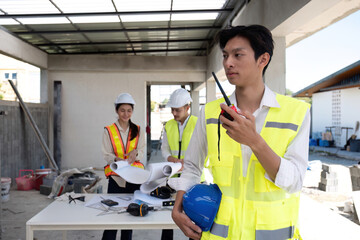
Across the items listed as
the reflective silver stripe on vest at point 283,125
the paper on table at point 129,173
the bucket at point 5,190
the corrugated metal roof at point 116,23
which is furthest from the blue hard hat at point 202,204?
the bucket at point 5,190

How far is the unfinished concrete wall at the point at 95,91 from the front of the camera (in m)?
11.1

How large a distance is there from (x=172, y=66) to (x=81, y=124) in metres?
3.97

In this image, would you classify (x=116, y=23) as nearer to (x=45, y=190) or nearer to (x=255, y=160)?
(x=45, y=190)

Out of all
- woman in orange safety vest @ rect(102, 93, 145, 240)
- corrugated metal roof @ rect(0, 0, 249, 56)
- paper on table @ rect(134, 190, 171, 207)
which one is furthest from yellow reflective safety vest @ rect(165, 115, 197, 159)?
corrugated metal roof @ rect(0, 0, 249, 56)

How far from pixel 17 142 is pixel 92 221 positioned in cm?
731

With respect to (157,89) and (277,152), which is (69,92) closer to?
(277,152)

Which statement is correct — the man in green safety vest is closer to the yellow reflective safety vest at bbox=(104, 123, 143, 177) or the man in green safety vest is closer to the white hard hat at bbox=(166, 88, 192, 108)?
the white hard hat at bbox=(166, 88, 192, 108)

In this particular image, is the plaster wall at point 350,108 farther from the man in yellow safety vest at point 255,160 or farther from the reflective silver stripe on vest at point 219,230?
the reflective silver stripe on vest at point 219,230

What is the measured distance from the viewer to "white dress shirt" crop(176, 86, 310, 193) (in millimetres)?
1175

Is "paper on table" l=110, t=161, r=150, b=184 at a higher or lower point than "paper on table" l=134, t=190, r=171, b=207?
higher

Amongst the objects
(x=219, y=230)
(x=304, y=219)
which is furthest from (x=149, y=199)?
(x=304, y=219)

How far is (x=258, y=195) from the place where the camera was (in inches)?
50.1

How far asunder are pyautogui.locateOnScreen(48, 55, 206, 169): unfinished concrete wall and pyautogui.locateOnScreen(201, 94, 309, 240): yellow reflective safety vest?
32.3ft

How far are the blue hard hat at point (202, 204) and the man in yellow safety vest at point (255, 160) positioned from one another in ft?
0.05
